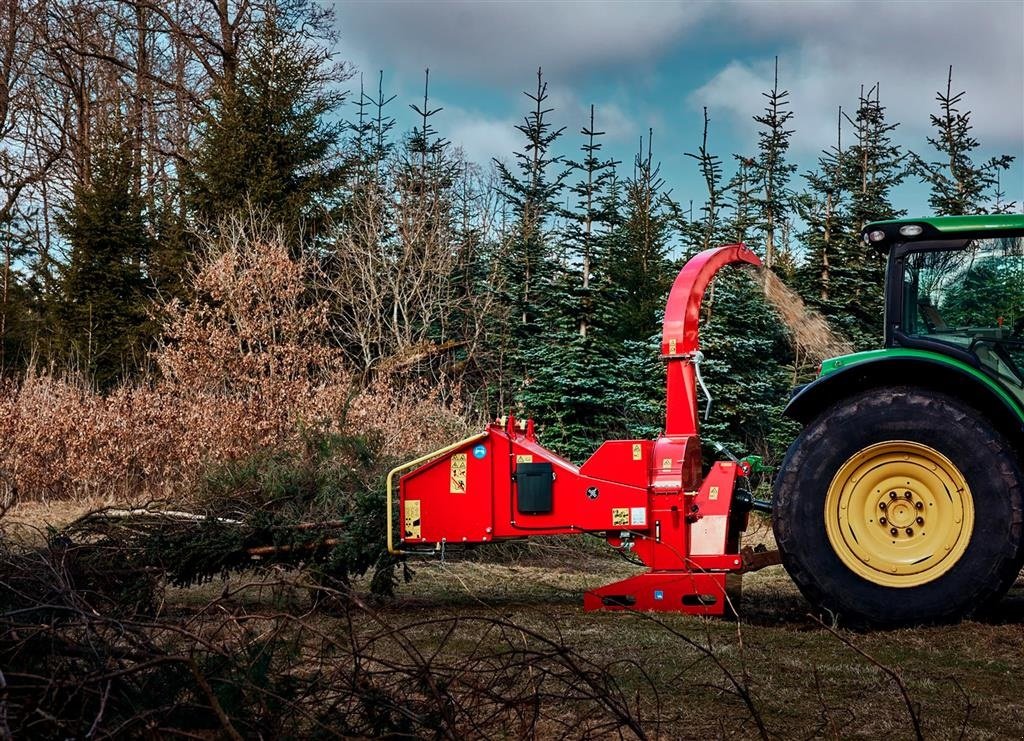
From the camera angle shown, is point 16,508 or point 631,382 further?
point 631,382

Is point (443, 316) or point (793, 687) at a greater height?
point (443, 316)

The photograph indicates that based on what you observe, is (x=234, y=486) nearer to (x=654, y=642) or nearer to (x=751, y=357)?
(x=654, y=642)

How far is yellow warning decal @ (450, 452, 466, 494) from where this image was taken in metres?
6.76

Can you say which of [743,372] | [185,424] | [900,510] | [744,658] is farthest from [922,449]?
[743,372]

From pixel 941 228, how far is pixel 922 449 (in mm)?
1332

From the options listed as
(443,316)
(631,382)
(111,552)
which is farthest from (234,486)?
(443,316)

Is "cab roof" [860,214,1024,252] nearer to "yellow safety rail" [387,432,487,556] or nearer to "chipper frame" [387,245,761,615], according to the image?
"chipper frame" [387,245,761,615]

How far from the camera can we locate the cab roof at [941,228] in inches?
A: 245

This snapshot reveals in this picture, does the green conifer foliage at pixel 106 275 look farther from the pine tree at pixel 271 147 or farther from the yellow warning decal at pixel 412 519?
the yellow warning decal at pixel 412 519

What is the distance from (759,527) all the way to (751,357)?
6.54 metres

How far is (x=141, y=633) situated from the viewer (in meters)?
2.73

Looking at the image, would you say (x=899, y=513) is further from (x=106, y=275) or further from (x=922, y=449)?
(x=106, y=275)

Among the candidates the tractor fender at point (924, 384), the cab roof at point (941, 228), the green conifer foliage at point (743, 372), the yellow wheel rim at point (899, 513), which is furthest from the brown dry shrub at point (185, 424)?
the cab roof at point (941, 228)

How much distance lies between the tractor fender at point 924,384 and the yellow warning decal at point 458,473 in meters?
2.00
